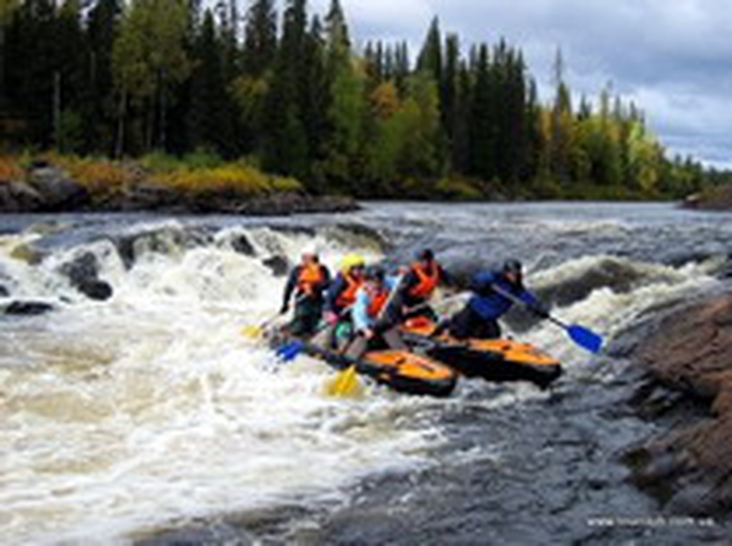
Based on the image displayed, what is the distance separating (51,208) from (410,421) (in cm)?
2689

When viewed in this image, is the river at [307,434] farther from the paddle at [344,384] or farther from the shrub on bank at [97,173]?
the shrub on bank at [97,173]

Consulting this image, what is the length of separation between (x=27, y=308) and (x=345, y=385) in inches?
335

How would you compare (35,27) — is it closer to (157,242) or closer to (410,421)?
(157,242)

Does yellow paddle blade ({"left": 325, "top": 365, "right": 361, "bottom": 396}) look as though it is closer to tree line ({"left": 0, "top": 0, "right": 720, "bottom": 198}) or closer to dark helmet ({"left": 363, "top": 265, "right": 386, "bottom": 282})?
dark helmet ({"left": 363, "top": 265, "right": 386, "bottom": 282})

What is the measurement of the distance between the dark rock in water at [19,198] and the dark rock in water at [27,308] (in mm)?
16233

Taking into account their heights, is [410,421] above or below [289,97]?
below

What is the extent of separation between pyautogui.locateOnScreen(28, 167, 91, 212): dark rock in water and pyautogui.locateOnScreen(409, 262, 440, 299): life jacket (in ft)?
78.6

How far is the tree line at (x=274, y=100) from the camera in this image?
45.8m

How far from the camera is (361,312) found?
11547mm

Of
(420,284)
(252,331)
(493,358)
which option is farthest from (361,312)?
(252,331)

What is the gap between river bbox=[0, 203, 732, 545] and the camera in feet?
22.0

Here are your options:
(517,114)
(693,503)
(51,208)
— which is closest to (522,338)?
(693,503)

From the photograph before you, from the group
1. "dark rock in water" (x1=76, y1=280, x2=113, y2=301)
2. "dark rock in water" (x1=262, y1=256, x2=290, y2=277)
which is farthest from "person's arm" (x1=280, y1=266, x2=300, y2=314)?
"dark rock in water" (x1=262, y1=256, x2=290, y2=277)

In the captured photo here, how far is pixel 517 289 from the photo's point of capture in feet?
37.5
